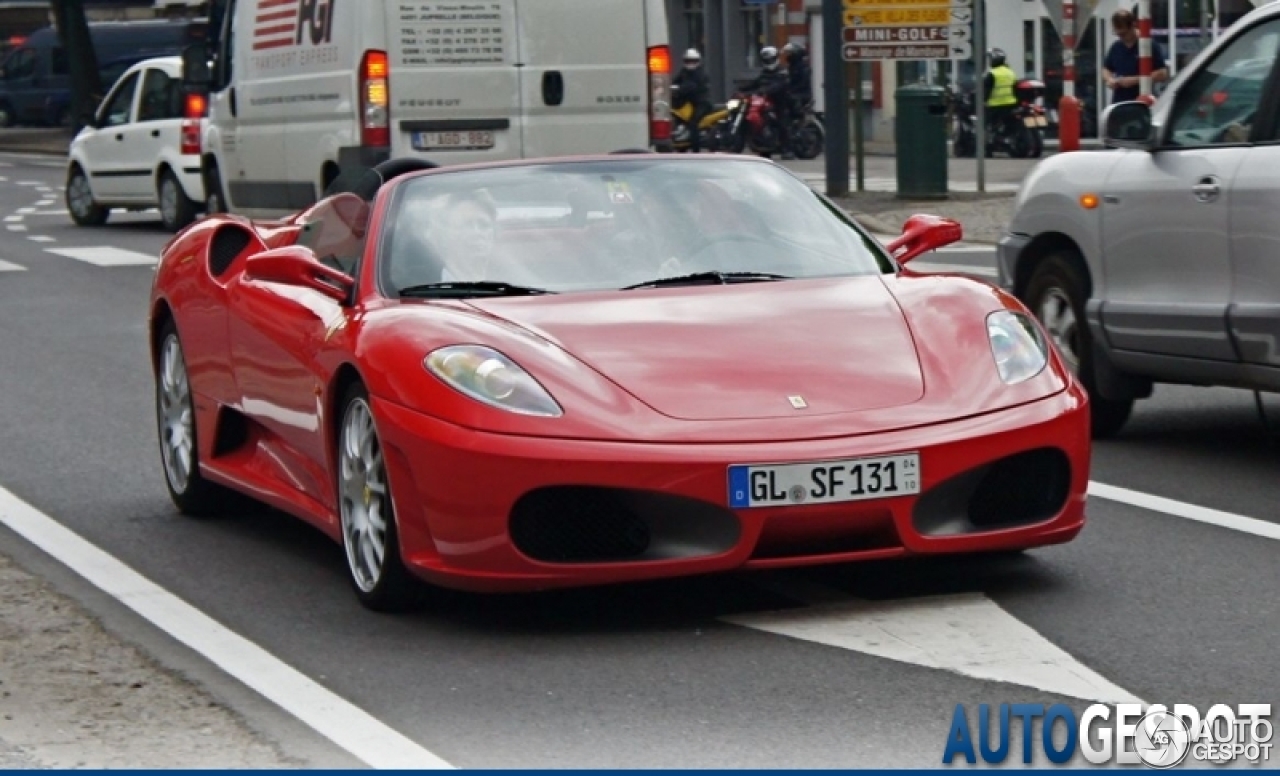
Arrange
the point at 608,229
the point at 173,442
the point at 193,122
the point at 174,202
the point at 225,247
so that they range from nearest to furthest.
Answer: the point at 608,229
the point at 225,247
the point at 173,442
the point at 193,122
the point at 174,202

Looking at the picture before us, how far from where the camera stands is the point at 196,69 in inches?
862

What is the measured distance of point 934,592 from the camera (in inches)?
273

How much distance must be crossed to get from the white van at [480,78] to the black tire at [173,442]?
30.1 ft

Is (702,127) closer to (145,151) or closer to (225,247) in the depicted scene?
(145,151)

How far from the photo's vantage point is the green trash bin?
25734mm

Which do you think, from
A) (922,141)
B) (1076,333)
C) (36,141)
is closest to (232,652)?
(1076,333)

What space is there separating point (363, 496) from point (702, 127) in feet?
103

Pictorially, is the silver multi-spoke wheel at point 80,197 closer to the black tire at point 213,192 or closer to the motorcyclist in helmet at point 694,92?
the black tire at point 213,192

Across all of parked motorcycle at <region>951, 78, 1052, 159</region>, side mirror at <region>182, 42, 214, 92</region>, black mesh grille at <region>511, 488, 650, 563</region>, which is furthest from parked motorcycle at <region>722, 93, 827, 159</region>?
black mesh grille at <region>511, 488, 650, 563</region>

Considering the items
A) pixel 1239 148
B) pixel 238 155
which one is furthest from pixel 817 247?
pixel 238 155

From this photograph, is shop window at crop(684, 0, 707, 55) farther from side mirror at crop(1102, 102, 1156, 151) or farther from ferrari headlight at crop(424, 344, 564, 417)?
ferrari headlight at crop(424, 344, 564, 417)

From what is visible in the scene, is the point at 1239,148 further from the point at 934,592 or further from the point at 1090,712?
the point at 1090,712

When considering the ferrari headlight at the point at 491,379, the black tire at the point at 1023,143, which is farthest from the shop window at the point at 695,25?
the ferrari headlight at the point at 491,379

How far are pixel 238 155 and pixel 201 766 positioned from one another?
1708 cm
